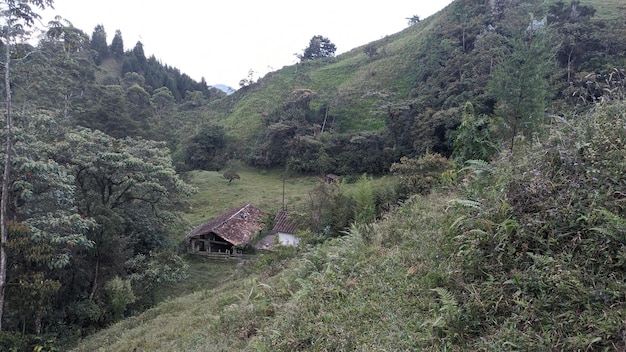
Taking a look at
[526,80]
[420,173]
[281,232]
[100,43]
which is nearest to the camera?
[526,80]

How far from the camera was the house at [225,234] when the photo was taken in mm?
23141

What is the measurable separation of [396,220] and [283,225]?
55.0ft

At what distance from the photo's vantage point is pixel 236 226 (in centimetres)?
2412

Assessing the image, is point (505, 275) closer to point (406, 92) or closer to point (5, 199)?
point (5, 199)

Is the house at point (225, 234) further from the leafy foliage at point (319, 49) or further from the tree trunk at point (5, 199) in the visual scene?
the leafy foliage at point (319, 49)

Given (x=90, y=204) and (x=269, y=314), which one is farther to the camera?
(x=90, y=204)

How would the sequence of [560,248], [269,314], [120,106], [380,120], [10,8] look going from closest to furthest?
1. [560,248]
2. [269,314]
3. [10,8]
4. [120,106]
5. [380,120]

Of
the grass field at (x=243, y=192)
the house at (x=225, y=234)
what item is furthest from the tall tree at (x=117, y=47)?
the house at (x=225, y=234)

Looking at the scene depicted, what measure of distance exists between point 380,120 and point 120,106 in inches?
1133

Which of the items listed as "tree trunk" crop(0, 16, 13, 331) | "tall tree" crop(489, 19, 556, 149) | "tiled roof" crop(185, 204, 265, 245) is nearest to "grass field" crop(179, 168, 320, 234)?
"tiled roof" crop(185, 204, 265, 245)

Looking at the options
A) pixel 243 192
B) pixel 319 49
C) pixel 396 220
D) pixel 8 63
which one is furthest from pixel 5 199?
pixel 319 49

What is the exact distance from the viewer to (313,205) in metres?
16.1

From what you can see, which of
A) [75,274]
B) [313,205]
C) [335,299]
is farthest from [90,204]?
[335,299]

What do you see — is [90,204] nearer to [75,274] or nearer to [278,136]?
[75,274]
